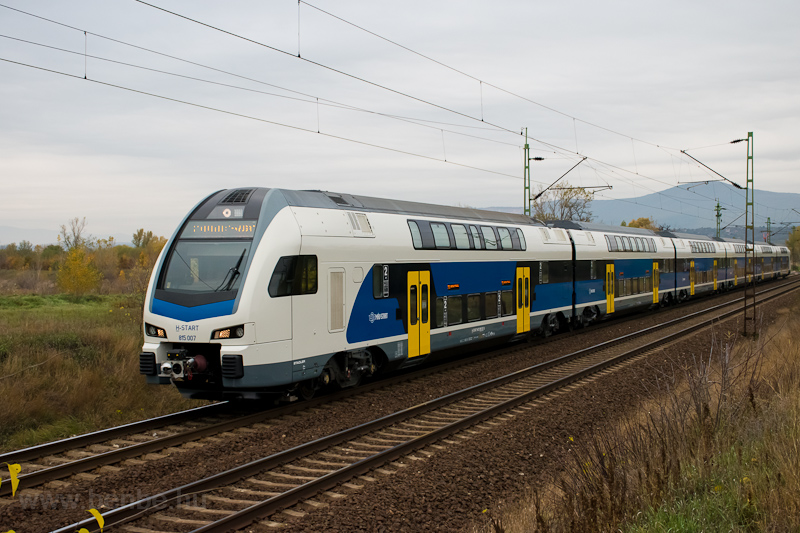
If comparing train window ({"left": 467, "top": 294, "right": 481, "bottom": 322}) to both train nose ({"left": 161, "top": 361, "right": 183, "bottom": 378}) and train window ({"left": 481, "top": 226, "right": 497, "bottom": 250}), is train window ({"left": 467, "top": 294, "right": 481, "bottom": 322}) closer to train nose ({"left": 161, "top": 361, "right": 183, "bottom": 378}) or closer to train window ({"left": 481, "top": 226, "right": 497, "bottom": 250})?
train window ({"left": 481, "top": 226, "right": 497, "bottom": 250})

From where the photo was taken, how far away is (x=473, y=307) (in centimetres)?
1540

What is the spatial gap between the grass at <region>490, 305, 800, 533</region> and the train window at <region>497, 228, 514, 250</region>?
846 centimetres

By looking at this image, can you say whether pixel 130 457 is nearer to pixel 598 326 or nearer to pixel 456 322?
pixel 456 322

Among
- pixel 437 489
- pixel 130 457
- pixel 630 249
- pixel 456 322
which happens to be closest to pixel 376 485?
pixel 437 489

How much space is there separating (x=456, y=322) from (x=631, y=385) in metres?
4.03

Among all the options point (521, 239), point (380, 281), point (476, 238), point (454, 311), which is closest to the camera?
point (380, 281)

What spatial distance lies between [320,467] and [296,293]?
3127 mm

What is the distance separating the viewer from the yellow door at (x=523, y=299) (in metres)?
17.6

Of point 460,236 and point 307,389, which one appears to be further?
point 460,236

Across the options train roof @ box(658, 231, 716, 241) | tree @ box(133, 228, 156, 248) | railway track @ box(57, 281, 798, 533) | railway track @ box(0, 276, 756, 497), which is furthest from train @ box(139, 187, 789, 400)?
tree @ box(133, 228, 156, 248)

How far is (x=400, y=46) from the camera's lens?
47.0 feet

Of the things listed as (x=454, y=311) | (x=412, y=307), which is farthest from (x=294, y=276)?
(x=454, y=311)

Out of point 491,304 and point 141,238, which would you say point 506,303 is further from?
point 141,238

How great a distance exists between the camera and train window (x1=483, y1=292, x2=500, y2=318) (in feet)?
52.2
